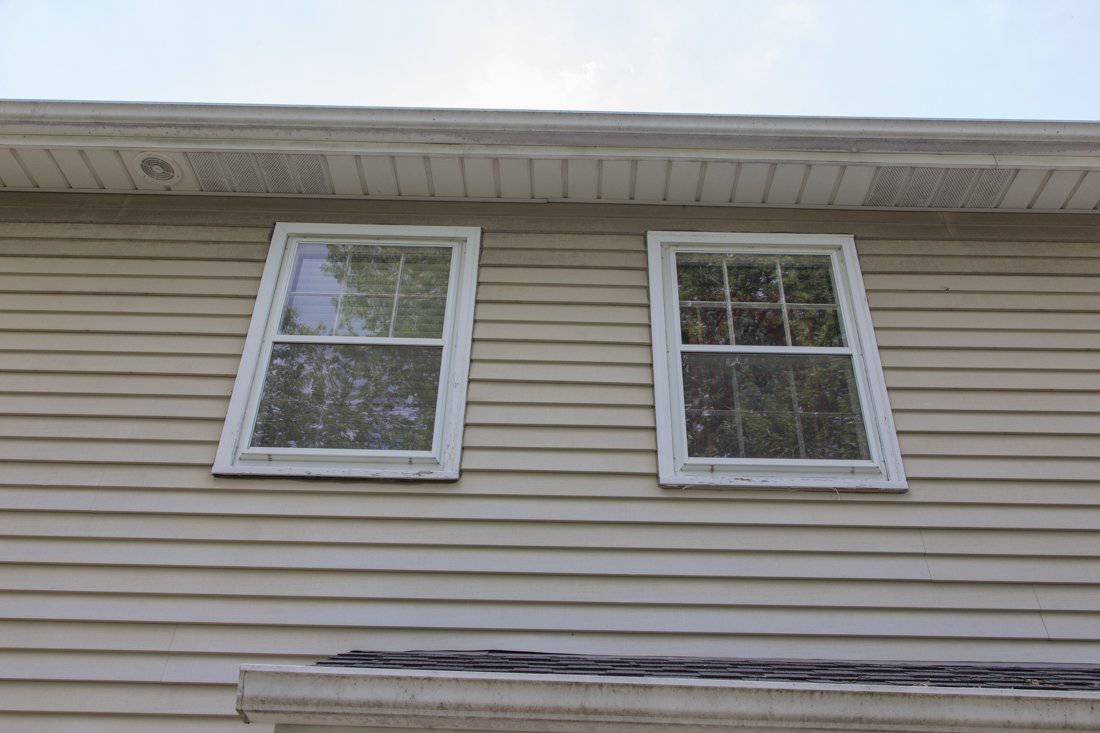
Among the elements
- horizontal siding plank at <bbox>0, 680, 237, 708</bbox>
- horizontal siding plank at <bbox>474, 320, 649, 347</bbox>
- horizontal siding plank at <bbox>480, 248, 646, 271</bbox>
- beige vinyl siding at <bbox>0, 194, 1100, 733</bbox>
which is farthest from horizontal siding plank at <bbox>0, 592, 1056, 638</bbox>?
horizontal siding plank at <bbox>480, 248, 646, 271</bbox>

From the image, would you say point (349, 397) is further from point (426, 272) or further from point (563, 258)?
point (563, 258)

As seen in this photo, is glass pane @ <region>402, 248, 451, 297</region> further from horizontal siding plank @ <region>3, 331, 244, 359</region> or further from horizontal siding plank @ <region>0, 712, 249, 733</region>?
→ horizontal siding plank @ <region>0, 712, 249, 733</region>

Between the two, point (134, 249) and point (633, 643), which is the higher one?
point (134, 249)

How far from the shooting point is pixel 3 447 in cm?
335

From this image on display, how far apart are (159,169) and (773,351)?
3.58 meters

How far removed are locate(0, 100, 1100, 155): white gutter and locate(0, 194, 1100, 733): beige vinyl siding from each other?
1.88ft

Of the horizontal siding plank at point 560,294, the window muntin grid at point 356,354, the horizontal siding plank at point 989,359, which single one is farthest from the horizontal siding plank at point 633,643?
the horizontal siding plank at point 560,294

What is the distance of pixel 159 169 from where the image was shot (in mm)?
→ 3971

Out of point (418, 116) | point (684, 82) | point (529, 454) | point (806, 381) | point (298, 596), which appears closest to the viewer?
point (298, 596)

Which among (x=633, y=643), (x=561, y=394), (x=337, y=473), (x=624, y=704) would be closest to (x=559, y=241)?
(x=561, y=394)

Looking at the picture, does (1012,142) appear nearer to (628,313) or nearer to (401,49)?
(628,313)

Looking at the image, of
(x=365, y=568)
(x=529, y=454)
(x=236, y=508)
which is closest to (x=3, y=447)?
(x=236, y=508)

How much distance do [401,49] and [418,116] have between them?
11.4 ft

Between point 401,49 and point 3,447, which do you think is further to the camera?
point 401,49
